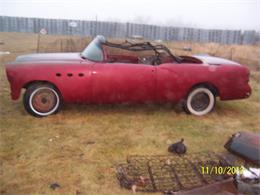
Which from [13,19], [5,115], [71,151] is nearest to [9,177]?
[71,151]

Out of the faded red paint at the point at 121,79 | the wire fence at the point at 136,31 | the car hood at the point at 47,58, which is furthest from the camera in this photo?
the wire fence at the point at 136,31

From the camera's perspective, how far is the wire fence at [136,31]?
109ft

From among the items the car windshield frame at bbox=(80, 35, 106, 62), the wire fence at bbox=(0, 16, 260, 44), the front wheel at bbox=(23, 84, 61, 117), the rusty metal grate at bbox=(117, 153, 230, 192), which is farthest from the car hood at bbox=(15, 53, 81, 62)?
the wire fence at bbox=(0, 16, 260, 44)

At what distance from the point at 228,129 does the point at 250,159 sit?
1360 millimetres

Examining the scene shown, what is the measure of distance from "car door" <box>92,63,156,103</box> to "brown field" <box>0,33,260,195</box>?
14.8 inches

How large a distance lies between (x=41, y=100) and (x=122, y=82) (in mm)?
1369

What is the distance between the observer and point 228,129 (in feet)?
17.3

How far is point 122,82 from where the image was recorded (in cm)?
534

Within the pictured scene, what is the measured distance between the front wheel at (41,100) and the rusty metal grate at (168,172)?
77.1 inches

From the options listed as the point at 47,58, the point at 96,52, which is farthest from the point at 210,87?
the point at 47,58

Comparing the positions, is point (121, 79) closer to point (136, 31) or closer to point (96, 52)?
point (96, 52)

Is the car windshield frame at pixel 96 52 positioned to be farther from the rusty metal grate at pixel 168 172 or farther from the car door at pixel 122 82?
the rusty metal grate at pixel 168 172

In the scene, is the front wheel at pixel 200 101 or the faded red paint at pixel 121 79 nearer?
the faded red paint at pixel 121 79
